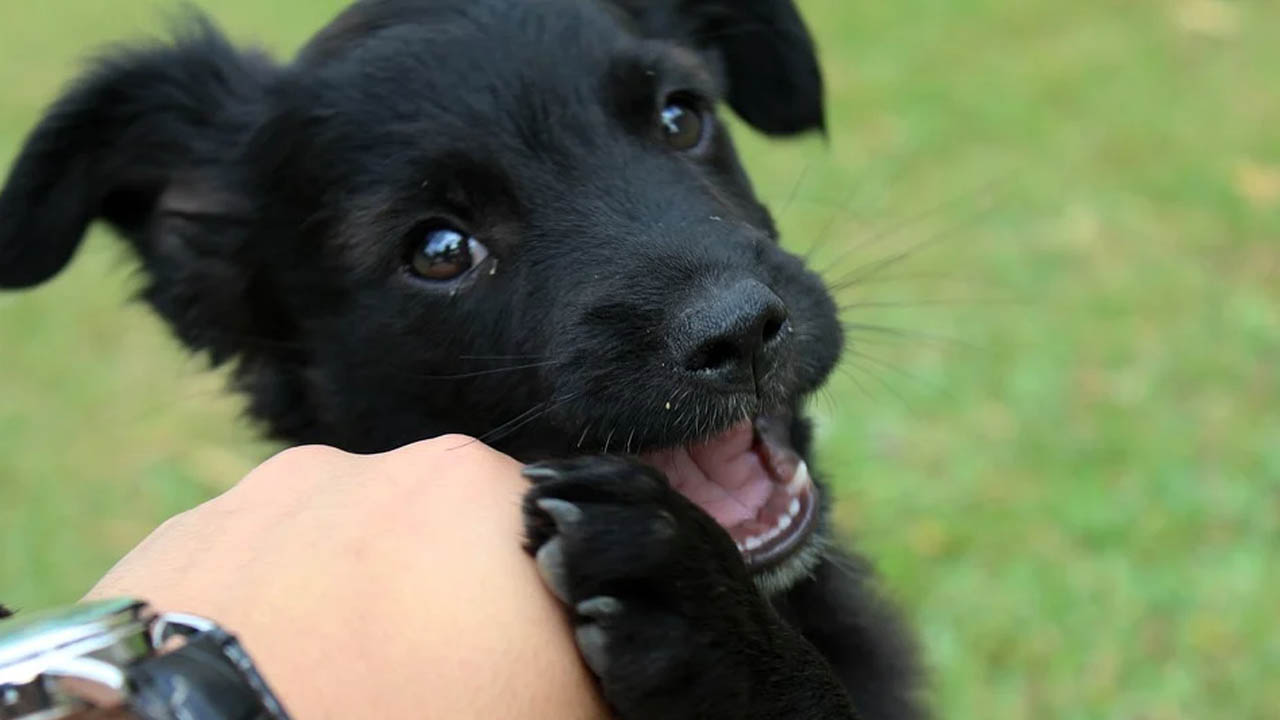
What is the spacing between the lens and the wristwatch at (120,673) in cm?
123

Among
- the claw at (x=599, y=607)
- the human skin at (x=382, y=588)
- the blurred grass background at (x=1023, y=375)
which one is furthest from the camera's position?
the blurred grass background at (x=1023, y=375)

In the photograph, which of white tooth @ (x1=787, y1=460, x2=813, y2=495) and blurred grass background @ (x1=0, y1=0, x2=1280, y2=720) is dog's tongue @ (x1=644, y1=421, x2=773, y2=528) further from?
blurred grass background @ (x1=0, y1=0, x2=1280, y2=720)

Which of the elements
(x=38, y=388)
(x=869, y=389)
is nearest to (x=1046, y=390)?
Answer: (x=869, y=389)

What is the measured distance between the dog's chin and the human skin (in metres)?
0.53

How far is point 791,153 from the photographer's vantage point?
7320 millimetres

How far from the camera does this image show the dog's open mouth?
7.06 feet

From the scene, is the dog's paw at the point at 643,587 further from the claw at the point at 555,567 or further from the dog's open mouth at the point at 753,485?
the dog's open mouth at the point at 753,485

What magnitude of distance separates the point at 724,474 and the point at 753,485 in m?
0.06

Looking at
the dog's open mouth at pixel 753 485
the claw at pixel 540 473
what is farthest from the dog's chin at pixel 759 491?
the claw at pixel 540 473

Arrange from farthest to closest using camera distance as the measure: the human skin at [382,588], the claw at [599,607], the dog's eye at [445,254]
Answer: the dog's eye at [445,254], the claw at [599,607], the human skin at [382,588]

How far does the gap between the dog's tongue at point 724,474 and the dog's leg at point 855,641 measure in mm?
308

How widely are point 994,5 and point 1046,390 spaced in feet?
15.5

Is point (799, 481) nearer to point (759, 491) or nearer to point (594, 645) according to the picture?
point (759, 491)

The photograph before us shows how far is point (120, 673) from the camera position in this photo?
123 centimetres
